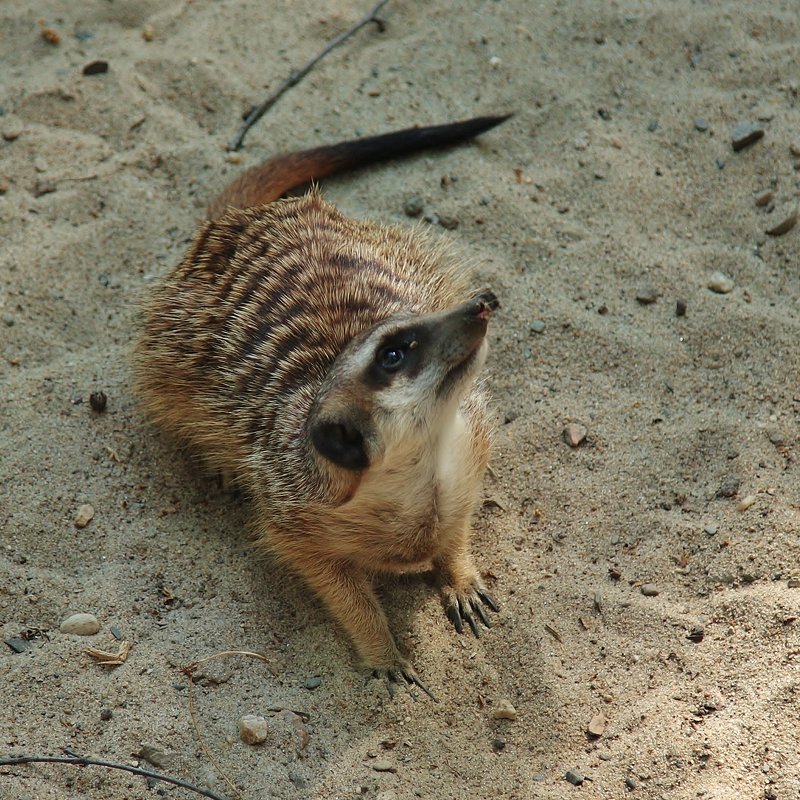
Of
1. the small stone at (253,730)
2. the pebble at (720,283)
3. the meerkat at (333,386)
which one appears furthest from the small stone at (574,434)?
the small stone at (253,730)

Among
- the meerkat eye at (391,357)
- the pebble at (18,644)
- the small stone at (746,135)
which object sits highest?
the meerkat eye at (391,357)

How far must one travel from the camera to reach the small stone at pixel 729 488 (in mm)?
2588

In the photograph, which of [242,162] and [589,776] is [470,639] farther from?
[242,162]

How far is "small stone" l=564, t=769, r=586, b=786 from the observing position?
209 cm

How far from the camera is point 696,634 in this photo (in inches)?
91.4

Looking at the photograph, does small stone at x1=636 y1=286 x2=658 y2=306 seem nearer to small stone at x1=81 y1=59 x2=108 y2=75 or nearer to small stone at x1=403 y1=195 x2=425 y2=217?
small stone at x1=403 y1=195 x2=425 y2=217

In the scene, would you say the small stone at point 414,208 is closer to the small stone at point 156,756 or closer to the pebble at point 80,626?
the pebble at point 80,626

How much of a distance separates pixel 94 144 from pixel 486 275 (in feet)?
4.87

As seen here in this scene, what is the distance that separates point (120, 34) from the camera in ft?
12.9

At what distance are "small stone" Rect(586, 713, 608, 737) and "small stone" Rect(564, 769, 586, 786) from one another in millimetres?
106

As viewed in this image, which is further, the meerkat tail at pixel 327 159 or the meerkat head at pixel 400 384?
the meerkat tail at pixel 327 159

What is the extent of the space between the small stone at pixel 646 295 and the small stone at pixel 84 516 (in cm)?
167

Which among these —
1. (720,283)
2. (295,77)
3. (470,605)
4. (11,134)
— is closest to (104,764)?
(470,605)

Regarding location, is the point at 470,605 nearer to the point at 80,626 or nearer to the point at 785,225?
the point at 80,626
